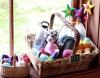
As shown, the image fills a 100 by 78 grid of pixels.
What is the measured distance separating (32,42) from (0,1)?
0.30 metres

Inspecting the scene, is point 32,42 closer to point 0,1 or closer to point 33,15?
point 33,15

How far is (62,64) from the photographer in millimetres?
1307

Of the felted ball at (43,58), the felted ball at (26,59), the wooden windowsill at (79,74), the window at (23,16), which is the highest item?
the window at (23,16)

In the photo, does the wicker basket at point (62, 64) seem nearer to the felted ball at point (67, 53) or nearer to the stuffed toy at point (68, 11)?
the felted ball at point (67, 53)

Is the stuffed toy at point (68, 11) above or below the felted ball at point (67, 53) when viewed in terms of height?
above

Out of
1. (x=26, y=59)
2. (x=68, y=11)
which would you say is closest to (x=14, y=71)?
(x=26, y=59)

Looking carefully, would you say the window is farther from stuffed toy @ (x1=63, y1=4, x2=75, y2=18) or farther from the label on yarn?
the label on yarn

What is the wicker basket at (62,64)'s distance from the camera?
128 cm

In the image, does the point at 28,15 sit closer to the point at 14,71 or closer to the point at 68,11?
the point at 68,11

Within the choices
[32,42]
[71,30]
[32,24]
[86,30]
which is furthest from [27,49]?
[86,30]

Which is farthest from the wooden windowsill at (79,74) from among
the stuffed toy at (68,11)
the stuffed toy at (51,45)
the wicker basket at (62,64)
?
the stuffed toy at (68,11)

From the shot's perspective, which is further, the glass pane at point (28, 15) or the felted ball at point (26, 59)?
the glass pane at point (28, 15)

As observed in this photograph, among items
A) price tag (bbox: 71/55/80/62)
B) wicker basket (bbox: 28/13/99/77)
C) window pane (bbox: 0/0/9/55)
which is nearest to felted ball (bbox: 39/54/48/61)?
wicker basket (bbox: 28/13/99/77)

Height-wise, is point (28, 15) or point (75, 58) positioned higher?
point (28, 15)
